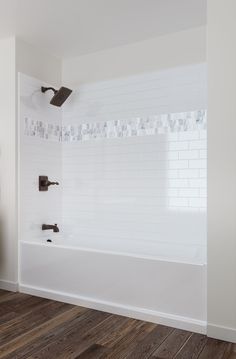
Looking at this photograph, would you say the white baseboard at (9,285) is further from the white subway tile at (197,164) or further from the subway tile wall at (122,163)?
the white subway tile at (197,164)

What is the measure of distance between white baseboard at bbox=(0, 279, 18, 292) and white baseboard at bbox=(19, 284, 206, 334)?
0.46ft

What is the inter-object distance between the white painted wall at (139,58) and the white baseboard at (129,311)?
2290mm

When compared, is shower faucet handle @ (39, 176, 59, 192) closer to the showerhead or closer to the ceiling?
the showerhead

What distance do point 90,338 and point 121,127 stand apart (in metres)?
2.16

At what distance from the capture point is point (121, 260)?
2.79 m

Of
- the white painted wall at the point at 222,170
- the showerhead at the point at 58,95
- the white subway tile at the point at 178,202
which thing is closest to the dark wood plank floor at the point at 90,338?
the white painted wall at the point at 222,170

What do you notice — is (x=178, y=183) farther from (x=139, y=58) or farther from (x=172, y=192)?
(x=139, y=58)

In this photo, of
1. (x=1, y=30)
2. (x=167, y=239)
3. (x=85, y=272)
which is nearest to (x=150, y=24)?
(x=1, y=30)

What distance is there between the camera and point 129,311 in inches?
109

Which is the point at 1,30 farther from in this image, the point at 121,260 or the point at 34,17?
the point at 121,260

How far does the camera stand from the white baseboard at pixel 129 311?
252 centimetres

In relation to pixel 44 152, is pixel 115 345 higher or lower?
lower

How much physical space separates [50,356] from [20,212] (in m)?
1.60

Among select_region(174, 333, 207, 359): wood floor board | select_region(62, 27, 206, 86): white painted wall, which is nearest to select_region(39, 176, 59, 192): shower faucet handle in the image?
select_region(62, 27, 206, 86): white painted wall
